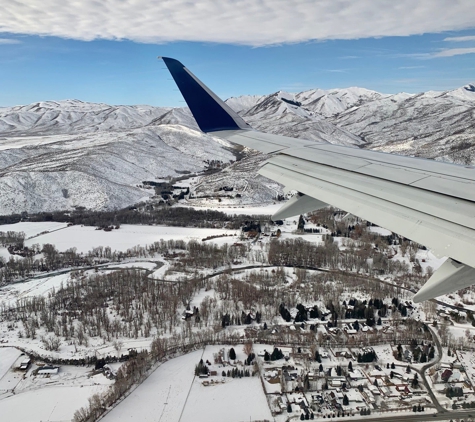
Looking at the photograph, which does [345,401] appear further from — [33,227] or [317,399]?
[33,227]

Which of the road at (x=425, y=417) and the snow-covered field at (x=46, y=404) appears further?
the snow-covered field at (x=46, y=404)

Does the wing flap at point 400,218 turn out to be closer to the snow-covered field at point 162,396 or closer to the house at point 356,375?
the snow-covered field at point 162,396

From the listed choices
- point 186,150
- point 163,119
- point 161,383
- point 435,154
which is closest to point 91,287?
point 161,383

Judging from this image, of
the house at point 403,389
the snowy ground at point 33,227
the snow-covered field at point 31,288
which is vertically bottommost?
the house at point 403,389

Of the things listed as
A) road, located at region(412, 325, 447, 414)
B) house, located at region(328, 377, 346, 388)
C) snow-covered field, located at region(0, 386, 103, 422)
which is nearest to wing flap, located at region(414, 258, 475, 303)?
house, located at region(328, 377, 346, 388)

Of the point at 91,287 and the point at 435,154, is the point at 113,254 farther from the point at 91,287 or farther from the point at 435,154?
the point at 435,154

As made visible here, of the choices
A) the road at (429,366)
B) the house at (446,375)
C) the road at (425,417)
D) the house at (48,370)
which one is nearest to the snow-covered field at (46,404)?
the house at (48,370)

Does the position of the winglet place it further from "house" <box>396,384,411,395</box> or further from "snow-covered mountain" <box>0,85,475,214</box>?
"snow-covered mountain" <box>0,85,475,214</box>

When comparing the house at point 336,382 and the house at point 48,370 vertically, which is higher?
the house at point 48,370
